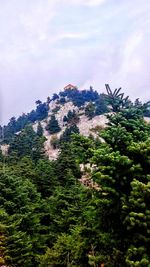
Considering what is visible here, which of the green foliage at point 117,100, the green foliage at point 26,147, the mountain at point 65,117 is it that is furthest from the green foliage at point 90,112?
the green foliage at point 117,100

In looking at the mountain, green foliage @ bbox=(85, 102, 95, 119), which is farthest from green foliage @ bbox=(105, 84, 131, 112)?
green foliage @ bbox=(85, 102, 95, 119)

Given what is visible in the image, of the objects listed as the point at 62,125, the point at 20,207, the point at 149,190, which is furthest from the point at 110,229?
the point at 62,125

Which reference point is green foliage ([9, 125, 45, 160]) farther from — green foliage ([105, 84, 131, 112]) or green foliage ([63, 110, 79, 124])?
green foliage ([105, 84, 131, 112])

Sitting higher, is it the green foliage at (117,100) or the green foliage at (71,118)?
the green foliage at (71,118)

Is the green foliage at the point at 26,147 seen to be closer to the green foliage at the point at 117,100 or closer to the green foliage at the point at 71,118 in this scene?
the green foliage at the point at 71,118

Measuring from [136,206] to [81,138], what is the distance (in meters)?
4.04

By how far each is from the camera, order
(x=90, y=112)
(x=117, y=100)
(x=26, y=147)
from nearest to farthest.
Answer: (x=117, y=100), (x=26, y=147), (x=90, y=112)

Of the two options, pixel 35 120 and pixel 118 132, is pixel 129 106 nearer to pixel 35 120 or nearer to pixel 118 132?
pixel 118 132

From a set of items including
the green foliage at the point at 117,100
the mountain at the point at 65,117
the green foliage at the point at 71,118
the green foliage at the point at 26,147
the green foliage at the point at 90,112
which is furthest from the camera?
the green foliage at the point at 71,118

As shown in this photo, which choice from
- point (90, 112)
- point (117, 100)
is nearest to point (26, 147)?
point (90, 112)

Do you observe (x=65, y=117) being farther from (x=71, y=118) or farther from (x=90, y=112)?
(x=90, y=112)

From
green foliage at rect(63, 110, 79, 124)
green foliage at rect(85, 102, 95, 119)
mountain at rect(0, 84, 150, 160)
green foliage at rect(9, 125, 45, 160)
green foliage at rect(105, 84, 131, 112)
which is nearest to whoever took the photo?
green foliage at rect(105, 84, 131, 112)

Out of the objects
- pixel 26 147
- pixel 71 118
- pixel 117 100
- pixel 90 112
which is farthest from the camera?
pixel 71 118

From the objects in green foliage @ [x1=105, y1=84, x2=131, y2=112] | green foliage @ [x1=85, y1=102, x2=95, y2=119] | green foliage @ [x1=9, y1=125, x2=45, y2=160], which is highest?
green foliage @ [x1=85, y1=102, x2=95, y2=119]
